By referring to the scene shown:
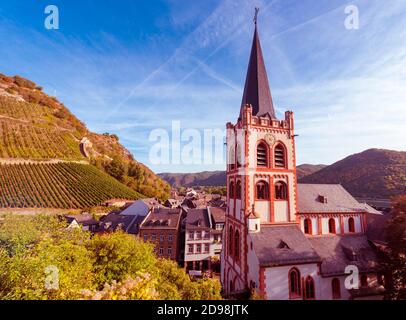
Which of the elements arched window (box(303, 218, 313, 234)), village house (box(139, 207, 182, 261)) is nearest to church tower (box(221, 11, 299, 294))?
arched window (box(303, 218, 313, 234))

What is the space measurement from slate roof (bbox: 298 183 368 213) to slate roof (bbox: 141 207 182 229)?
27.7 m

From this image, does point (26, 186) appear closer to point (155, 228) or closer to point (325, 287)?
point (155, 228)

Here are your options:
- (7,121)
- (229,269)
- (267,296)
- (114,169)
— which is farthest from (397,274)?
(7,121)

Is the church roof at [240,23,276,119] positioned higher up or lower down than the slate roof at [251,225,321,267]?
higher up

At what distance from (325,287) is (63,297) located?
20430 mm

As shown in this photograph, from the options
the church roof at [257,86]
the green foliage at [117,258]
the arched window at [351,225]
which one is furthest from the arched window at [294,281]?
the church roof at [257,86]

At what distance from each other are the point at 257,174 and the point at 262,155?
2.15m

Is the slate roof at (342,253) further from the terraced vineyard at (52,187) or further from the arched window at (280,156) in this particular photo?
the terraced vineyard at (52,187)

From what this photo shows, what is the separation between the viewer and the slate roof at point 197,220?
140ft

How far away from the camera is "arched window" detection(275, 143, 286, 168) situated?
826 inches

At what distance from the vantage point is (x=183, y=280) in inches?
619

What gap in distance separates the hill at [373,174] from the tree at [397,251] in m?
51.4

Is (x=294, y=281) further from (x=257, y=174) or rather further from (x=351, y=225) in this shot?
(x=351, y=225)

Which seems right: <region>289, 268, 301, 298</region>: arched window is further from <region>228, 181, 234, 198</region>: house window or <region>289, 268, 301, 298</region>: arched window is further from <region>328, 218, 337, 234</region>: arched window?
<region>228, 181, 234, 198</region>: house window
